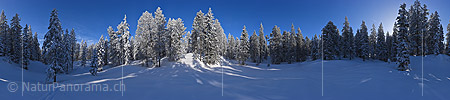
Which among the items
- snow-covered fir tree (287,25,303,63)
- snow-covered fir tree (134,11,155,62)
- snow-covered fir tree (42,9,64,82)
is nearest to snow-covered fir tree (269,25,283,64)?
snow-covered fir tree (287,25,303,63)

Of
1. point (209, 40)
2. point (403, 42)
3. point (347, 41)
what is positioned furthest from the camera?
point (347, 41)

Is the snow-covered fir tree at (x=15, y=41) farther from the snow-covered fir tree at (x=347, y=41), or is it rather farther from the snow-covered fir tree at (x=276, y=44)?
the snow-covered fir tree at (x=347, y=41)

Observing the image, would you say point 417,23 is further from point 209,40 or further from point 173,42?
point 173,42

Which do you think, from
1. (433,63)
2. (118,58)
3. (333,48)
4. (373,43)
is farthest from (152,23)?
(373,43)

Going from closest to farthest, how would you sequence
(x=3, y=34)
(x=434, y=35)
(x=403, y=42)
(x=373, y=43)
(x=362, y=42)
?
(x=403, y=42) < (x=434, y=35) < (x=3, y=34) < (x=362, y=42) < (x=373, y=43)

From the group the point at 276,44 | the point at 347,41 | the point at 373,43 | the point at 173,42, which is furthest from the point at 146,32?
the point at 373,43

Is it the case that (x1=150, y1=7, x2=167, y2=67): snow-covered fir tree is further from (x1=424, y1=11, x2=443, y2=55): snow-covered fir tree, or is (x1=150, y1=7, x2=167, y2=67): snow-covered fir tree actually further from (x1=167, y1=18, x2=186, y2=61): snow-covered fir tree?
(x1=424, y1=11, x2=443, y2=55): snow-covered fir tree

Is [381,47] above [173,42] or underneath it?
underneath

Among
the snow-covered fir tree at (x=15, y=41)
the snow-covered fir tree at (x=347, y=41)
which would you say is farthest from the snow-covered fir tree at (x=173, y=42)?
the snow-covered fir tree at (x=347, y=41)

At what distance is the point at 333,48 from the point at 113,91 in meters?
39.7

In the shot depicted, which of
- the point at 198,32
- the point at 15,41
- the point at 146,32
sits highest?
the point at 198,32

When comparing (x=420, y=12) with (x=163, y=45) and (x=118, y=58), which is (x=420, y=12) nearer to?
(x=163, y=45)

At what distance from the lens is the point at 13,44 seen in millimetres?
35875

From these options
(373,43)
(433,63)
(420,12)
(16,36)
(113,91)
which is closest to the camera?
(113,91)
